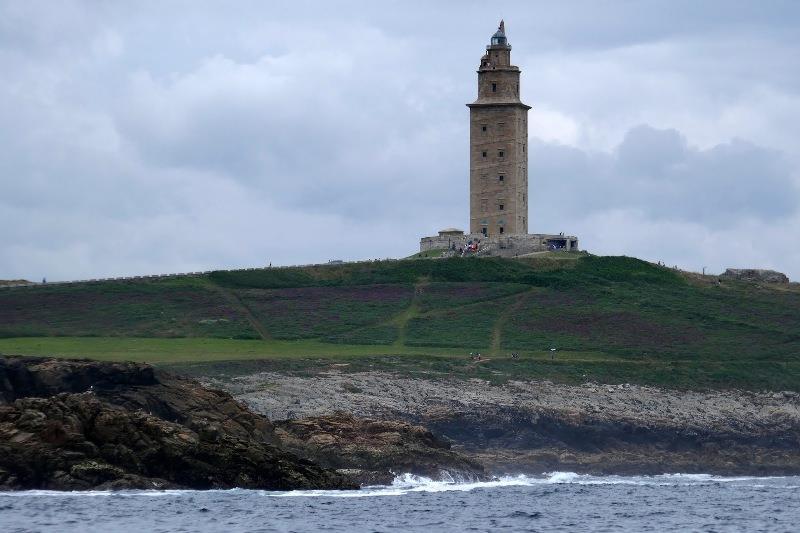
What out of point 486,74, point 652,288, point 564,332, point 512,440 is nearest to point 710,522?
point 512,440

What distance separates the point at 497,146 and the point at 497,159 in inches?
38.9

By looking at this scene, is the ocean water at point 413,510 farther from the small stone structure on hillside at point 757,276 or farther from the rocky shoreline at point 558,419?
the small stone structure on hillside at point 757,276

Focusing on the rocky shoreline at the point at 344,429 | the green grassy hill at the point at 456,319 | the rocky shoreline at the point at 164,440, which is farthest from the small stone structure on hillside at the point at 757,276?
the rocky shoreline at the point at 164,440

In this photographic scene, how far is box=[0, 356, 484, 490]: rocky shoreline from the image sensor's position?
207 ft

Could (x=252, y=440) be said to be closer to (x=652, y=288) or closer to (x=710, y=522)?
(x=710, y=522)

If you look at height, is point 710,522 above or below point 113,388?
below

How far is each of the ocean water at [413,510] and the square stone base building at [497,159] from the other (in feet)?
191

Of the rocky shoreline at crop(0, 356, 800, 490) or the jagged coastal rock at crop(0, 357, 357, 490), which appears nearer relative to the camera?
the jagged coastal rock at crop(0, 357, 357, 490)

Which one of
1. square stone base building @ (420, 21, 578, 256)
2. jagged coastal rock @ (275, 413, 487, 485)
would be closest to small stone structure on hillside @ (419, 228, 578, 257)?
square stone base building @ (420, 21, 578, 256)

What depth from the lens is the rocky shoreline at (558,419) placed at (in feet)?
288

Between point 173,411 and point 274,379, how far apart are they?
21.2m

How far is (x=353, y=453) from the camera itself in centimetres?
7438

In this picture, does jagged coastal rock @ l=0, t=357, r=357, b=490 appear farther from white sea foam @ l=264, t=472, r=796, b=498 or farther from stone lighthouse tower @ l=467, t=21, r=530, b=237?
stone lighthouse tower @ l=467, t=21, r=530, b=237

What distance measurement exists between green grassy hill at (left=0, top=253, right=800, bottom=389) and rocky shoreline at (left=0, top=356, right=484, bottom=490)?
2225cm
